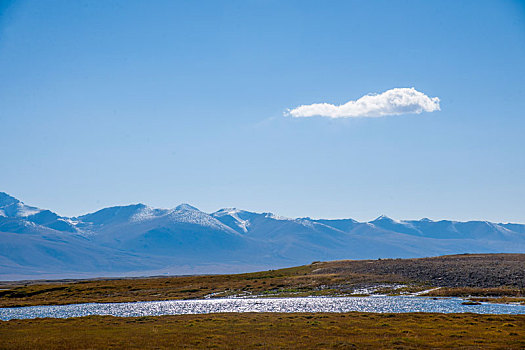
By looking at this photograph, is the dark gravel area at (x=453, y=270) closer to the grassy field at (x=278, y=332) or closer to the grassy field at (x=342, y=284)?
the grassy field at (x=342, y=284)

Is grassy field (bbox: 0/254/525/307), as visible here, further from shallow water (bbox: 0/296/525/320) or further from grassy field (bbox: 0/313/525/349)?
grassy field (bbox: 0/313/525/349)

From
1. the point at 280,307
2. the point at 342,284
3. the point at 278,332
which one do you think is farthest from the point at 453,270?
the point at 278,332

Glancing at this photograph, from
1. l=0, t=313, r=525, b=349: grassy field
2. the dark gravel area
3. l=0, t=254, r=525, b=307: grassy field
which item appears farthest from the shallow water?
the dark gravel area

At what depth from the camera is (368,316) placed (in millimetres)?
62188

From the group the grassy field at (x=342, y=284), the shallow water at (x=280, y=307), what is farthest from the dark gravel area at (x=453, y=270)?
the shallow water at (x=280, y=307)

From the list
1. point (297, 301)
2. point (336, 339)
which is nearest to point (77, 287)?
point (297, 301)

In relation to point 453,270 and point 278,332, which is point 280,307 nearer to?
point 278,332

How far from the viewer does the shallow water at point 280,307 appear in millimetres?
69125

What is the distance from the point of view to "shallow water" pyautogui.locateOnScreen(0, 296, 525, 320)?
69125 millimetres

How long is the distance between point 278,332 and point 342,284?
177ft

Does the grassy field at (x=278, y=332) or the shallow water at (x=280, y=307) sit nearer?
the grassy field at (x=278, y=332)

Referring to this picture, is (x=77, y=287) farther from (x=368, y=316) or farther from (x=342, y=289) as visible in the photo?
(x=368, y=316)

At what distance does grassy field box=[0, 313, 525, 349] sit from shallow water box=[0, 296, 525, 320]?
7.71 m

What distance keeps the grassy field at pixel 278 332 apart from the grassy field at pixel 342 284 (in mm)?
30287
